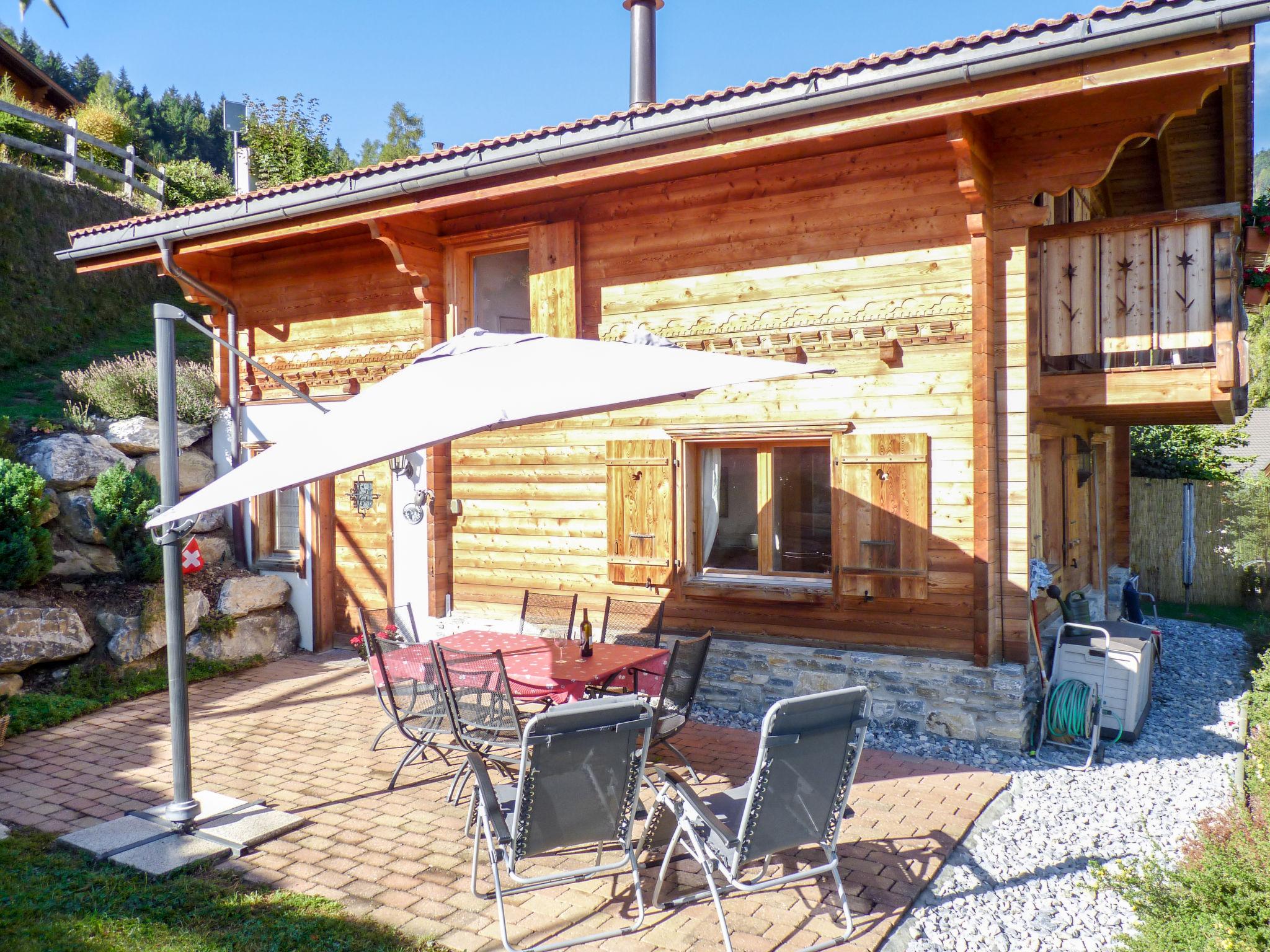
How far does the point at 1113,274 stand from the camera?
21.8ft

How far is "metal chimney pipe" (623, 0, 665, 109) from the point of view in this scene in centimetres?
906

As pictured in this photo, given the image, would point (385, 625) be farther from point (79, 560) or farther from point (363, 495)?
point (79, 560)

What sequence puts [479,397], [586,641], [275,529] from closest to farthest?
[479,397], [586,641], [275,529]

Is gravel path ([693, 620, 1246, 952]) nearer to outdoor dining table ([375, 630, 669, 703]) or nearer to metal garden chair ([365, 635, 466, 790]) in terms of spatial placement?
outdoor dining table ([375, 630, 669, 703])

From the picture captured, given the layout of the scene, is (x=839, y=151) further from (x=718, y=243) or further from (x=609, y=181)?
(x=609, y=181)

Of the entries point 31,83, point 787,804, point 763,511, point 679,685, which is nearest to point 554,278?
point 763,511

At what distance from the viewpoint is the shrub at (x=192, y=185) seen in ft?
62.6

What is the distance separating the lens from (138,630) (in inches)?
328

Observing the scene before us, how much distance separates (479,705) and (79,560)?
5.42 m

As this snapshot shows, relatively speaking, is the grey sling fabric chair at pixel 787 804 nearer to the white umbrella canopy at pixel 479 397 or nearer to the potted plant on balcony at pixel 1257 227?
the white umbrella canopy at pixel 479 397

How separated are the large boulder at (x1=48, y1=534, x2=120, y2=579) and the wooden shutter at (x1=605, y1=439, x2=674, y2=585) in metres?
4.86

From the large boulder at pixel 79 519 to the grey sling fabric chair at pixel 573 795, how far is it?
6520 millimetres

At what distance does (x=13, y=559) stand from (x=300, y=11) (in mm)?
18944

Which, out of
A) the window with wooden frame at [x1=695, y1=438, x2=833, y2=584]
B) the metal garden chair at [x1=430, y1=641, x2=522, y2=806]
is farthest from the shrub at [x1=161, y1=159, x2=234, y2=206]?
the metal garden chair at [x1=430, y1=641, x2=522, y2=806]
